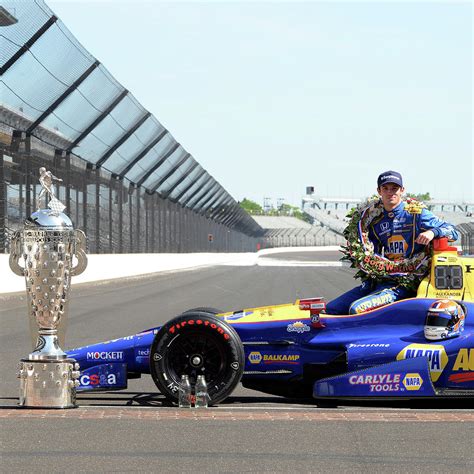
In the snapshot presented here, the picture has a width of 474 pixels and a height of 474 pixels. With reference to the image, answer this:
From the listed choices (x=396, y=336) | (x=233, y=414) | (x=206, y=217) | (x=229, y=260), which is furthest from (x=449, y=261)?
(x=229, y=260)

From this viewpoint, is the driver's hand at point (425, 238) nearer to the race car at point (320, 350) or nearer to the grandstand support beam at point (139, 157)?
the race car at point (320, 350)

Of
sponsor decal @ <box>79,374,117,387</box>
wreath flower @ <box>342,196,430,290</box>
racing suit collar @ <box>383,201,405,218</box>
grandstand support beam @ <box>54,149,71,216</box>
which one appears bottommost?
sponsor decal @ <box>79,374,117,387</box>

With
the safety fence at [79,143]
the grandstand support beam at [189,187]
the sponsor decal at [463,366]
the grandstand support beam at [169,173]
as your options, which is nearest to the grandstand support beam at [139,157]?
the safety fence at [79,143]

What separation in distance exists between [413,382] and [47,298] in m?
2.60

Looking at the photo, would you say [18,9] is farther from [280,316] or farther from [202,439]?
[202,439]

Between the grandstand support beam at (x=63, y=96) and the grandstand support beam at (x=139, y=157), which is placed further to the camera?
the grandstand support beam at (x=139, y=157)

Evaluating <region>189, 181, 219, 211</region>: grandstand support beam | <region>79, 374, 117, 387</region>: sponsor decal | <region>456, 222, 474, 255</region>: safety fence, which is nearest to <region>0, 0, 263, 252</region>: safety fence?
<region>189, 181, 219, 211</region>: grandstand support beam

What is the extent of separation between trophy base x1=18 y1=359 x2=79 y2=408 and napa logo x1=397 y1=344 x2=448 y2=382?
7.63ft

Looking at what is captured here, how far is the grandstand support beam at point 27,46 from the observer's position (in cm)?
1934

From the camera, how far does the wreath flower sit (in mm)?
8180

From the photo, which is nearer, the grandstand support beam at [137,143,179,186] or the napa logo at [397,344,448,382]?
the napa logo at [397,344,448,382]

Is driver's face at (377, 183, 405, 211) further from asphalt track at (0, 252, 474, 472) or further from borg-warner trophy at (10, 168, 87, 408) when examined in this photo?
borg-warner trophy at (10, 168, 87, 408)

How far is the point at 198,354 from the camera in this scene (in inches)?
306

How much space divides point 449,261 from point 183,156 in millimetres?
32862
